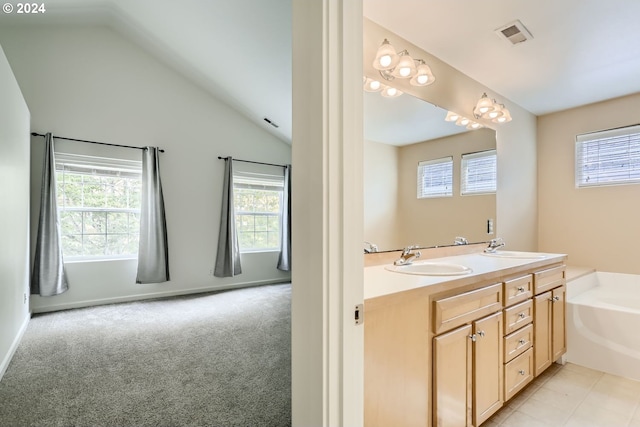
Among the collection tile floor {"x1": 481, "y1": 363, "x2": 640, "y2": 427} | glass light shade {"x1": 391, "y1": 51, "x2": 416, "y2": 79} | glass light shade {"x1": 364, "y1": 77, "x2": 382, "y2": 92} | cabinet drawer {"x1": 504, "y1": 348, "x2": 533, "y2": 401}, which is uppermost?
glass light shade {"x1": 391, "y1": 51, "x2": 416, "y2": 79}

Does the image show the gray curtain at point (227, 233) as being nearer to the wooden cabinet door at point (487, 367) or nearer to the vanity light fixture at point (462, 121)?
the vanity light fixture at point (462, 121)

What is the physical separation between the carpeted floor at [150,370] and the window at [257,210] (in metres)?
1.66

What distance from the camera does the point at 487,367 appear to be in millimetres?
1537

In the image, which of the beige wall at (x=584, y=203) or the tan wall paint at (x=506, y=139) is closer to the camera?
the tan wall paint at (x=506, y=139)

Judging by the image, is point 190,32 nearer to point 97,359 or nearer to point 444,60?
point 444,60

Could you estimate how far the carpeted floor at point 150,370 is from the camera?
5.57 ft

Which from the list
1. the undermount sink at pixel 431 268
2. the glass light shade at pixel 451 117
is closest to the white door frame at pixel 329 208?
the undermount sink at pixel 431 268

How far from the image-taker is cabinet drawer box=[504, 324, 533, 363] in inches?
66.5

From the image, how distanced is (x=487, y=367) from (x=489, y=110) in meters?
2.13

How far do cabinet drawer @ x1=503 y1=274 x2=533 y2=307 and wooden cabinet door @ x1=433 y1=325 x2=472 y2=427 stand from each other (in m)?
0.44

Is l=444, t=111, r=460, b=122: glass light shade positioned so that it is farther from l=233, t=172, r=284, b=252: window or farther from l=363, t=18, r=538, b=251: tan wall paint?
l=233, t=172, r=284, b=252: window

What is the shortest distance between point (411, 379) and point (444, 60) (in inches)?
91.5

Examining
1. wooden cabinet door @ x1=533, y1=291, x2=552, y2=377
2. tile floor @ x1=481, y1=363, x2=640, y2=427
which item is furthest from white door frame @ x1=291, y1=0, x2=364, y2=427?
wooden cabinet door @ x1=533, y1=291, x2=552, y2=377

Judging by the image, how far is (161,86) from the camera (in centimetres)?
420
